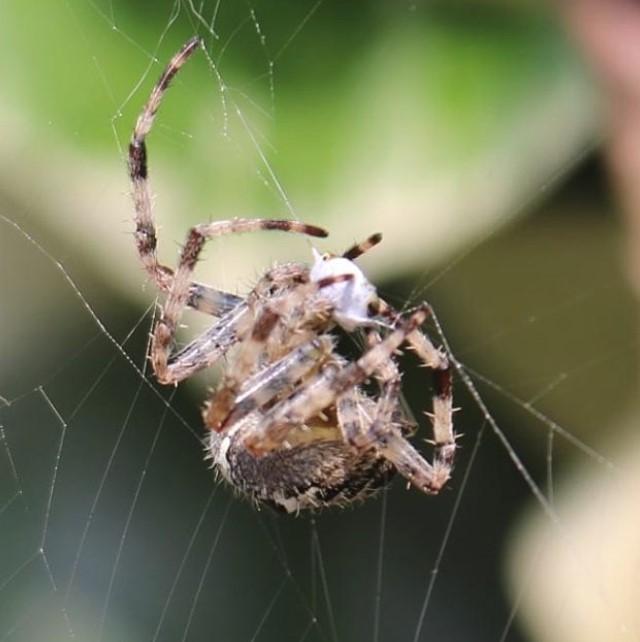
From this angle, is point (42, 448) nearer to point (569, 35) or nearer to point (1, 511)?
point (1, 511)

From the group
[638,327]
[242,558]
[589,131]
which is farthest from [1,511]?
[638,327]

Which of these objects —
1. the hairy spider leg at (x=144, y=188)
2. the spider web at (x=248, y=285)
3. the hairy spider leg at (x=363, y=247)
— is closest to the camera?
the hairy spider leg at (x=363, y=247)

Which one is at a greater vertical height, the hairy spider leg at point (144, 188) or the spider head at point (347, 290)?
the hairy spider leg at point (144, 188)

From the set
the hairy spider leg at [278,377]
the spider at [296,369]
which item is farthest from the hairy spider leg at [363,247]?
the hairy spider leg at [278,377]

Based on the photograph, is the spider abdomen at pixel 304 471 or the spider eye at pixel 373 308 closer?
the spider eye at pixel 373 308

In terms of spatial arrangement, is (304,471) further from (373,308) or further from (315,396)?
(373,308)

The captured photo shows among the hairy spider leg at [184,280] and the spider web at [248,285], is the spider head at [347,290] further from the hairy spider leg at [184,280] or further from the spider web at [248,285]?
the spider web at [248,285]

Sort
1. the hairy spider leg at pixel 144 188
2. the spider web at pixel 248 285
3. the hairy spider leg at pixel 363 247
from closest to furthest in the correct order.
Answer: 1. the hairy spider leg at pixel 363 247
2. the hairy spider leg at pixel 144 188
3. the spider web at pixel 248 285

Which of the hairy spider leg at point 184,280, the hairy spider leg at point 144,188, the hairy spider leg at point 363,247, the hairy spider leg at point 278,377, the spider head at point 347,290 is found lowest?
the hairy spider leg at point 278,377
